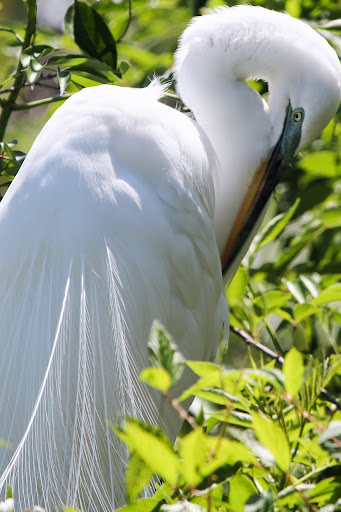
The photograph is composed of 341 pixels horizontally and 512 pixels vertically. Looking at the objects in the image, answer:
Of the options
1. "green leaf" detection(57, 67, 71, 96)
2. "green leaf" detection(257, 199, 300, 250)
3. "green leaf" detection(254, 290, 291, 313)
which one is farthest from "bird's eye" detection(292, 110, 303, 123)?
"green leaf" detection(57, 67, 71, 96)

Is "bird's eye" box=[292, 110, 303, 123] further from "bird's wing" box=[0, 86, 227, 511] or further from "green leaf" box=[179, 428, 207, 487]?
"green leaf" box=[179, 428, 207, 487]

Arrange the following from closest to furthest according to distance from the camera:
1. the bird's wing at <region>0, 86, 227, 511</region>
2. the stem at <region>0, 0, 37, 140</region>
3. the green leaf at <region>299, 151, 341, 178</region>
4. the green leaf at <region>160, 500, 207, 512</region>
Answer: the green leaf at <region>160, 500, 207, 512</region>, the bird's wing at <region>0, 86, 227, 511</region>, the stem at <region>0, 0, 37, 140</region>, the green leaf at <region>299, 151, 341, 178</region>

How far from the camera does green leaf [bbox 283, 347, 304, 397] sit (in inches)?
27.5

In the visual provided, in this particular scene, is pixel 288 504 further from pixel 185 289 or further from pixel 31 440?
pixel 185 289

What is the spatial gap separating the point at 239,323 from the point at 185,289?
19 cm

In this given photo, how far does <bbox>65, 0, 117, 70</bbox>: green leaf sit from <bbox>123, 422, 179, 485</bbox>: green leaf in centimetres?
132

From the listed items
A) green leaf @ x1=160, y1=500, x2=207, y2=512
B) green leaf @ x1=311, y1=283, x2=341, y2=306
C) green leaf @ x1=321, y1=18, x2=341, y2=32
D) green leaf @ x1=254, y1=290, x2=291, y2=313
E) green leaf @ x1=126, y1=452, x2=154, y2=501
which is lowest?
green leaf @ x1=254, y1=290, x2=291, y2=313

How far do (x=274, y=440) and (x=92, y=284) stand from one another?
774 mm

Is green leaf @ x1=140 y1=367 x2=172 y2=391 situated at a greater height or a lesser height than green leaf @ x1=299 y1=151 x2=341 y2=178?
greater

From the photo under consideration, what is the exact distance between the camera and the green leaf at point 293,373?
0.70 meters

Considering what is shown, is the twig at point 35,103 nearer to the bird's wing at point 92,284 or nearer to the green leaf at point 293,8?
the bird's wing at point 92,284

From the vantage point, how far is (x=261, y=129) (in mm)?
1910

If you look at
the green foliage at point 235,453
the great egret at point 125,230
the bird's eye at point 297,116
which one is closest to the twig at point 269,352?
the great egret at point 125,230

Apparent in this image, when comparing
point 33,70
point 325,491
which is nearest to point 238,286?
point 33,70
